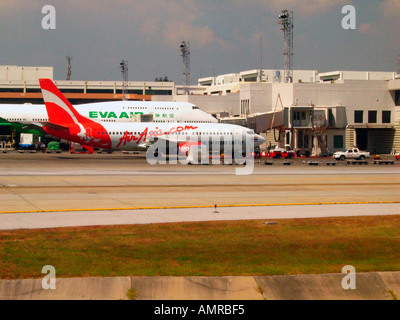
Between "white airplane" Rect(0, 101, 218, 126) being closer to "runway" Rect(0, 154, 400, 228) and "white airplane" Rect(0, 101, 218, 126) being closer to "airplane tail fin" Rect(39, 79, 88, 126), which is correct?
"airplane tail fin" Rect(39, 79, 88, 126)

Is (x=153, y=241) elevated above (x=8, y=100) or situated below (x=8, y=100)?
below

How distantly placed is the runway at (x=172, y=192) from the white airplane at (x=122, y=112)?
41187 millimetres

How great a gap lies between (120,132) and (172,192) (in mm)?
34025

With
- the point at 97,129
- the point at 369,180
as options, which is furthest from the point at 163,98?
the point at 369,180

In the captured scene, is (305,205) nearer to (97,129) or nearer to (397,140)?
(97,129)

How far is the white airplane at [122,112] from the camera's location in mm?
87062

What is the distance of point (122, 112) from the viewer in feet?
299

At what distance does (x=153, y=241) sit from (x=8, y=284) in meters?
5.52

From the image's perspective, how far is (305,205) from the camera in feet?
89.2

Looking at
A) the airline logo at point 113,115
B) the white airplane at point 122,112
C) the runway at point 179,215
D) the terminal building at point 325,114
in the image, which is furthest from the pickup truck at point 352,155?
the runway at point 179,215

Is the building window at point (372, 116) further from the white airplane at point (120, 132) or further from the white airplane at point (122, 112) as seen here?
the white airplane at point (120, 132)

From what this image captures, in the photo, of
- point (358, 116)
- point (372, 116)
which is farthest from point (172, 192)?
point (372, 116)

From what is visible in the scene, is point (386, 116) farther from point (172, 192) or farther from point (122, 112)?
point (172, 192)
